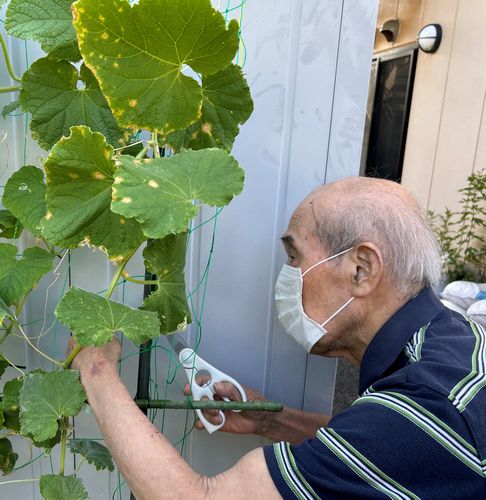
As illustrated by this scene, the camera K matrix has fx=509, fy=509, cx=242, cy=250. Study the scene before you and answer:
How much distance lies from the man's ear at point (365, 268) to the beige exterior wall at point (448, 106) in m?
2.77

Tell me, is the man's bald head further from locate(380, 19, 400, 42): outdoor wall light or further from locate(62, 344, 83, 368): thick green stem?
locate(380, 19, 400, 42): outdoor wall light

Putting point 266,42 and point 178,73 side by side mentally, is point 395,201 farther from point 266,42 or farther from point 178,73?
point 178,73

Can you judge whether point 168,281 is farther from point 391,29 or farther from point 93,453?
point 391,29

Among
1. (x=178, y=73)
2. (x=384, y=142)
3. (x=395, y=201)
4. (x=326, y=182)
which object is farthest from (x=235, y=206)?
(x=384, y=142)

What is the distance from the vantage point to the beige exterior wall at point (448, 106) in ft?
12.1

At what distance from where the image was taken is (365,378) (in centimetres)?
117

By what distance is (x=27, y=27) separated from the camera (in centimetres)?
84

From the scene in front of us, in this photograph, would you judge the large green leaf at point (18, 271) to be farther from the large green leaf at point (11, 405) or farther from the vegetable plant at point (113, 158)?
the large green leaf at point (11, 405)

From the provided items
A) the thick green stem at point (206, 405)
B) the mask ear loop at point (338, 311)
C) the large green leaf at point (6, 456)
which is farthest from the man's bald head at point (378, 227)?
the large green leaf at point (6, 456)

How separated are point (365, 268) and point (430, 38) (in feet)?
12.0

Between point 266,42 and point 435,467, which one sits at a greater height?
point 266,42

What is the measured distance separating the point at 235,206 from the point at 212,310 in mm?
286

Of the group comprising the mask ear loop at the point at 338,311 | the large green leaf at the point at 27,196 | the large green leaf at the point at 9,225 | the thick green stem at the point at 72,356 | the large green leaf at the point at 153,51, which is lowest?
the thick green stem at the point at 72,356

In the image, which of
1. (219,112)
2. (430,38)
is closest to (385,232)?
(219,112)
